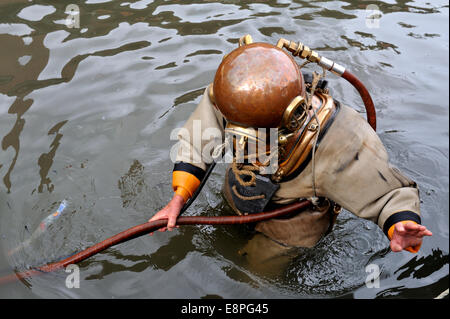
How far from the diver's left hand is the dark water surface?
955mm

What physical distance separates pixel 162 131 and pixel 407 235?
2701 mm

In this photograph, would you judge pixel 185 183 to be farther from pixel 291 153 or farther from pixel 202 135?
pixel 291 153

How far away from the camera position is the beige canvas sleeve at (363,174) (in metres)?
2.35

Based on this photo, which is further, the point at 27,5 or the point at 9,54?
the point at 27,5

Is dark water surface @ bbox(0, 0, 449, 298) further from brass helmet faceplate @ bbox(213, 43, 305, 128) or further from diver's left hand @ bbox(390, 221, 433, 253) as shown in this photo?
brass helmet faceplate @ bbox(213, 43, 305, 128)

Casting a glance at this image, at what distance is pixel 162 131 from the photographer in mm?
4324

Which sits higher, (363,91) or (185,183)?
(363,91)

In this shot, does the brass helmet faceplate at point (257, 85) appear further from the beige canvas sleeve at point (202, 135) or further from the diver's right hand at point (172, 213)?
the diver's right hand at point (172, 213)

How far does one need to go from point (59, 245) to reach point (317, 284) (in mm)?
1992

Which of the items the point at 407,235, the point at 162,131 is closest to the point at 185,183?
the point at 407,235

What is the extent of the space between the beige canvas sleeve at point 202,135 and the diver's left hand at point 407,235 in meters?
1.25

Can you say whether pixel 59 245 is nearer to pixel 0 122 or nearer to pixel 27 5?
pixel 0 122
